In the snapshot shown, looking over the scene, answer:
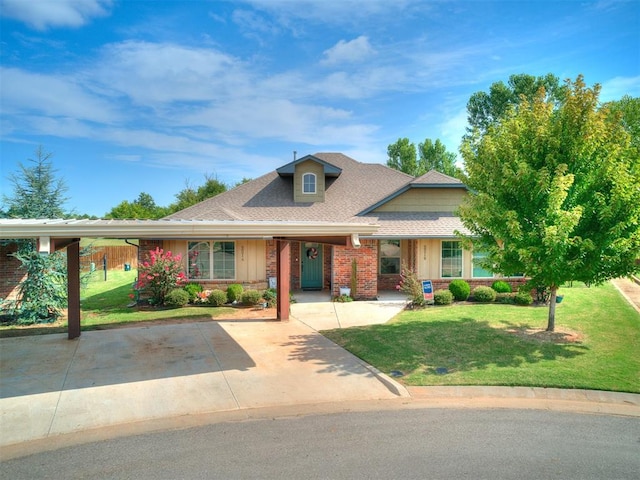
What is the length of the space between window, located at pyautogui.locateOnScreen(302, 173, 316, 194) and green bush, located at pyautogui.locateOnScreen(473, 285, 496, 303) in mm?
8437

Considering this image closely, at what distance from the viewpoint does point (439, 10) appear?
39.1ft

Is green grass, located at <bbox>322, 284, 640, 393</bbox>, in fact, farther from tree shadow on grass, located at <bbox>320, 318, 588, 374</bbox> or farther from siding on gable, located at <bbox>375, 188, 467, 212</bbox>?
siding on gable, located at <bbox>375, 188, 467, 212</bbox>

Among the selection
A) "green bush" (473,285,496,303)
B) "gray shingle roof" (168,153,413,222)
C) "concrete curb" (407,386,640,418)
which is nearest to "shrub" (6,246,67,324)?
"gray shingle roof" (168,153,413,222)

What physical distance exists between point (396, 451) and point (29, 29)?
16.9 m

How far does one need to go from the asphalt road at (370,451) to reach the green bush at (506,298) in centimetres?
915

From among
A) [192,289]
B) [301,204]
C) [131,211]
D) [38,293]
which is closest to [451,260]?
[301,204]

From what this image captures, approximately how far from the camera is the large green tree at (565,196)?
321 inches

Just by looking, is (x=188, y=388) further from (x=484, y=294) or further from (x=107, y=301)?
(x=484, y=294)

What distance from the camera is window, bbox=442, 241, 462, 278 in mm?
16188

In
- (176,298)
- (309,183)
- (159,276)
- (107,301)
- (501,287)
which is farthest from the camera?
(309,183)

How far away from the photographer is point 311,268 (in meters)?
17.6

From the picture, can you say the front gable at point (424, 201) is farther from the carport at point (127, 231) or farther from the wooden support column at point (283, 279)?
the carport at point (127, 231)

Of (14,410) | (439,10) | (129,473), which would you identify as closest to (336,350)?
(129,473)

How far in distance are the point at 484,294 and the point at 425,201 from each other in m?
5.06
